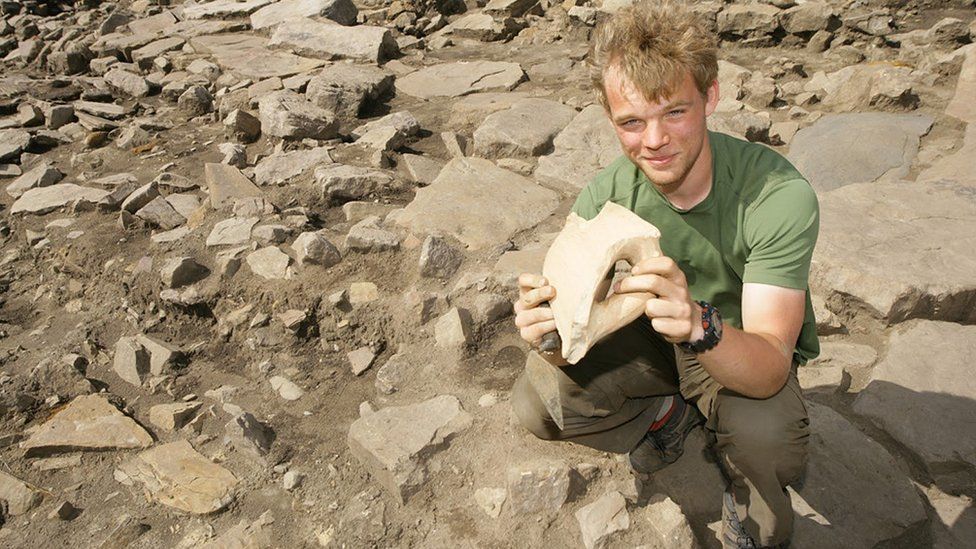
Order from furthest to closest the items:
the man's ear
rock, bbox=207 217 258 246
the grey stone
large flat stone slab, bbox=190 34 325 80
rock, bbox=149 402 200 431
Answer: large flat stone slab, bbox=190 34 325 80
the grey stone
rock, bbox=207 217 258 246
rock, bbox=149 402 200 431
the man's ear

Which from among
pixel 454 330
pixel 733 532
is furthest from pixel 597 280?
pixel 454 330

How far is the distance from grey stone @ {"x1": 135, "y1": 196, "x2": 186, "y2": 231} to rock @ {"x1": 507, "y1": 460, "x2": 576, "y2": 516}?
292 centimetres

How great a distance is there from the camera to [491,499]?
7.48ft

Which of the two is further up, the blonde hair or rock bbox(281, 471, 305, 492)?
the blonde hair

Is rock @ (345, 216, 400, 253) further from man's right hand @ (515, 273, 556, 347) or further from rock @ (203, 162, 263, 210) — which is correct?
man's right hand @ (515, 273, 556, 347)

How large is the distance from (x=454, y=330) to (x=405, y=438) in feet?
1.97

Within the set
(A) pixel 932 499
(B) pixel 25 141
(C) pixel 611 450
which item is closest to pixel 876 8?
(A) pixel 932 499

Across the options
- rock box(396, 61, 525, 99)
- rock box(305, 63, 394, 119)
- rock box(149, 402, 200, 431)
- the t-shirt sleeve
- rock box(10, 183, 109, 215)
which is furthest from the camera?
rock box(396, 61, 525, 99)

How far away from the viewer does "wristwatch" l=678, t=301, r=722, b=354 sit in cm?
167

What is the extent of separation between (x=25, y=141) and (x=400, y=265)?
403 cm

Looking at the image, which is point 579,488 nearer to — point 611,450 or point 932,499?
point 611,450

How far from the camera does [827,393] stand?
2670 mm

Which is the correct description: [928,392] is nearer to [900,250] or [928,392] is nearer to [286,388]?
[900,250]

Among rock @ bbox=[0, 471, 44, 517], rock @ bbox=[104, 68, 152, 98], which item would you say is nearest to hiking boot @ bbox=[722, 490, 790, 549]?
rock @ bbox=[0, 471, 44, 517]
